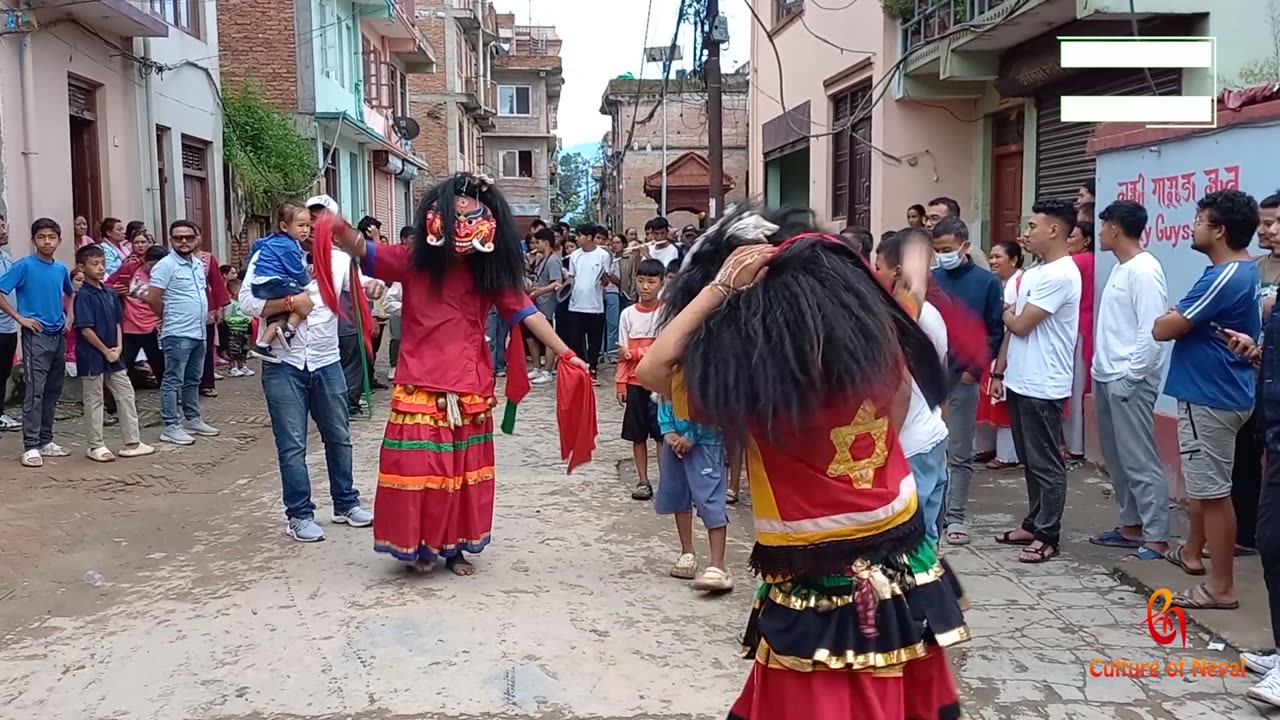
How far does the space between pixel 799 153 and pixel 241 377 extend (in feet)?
29.4

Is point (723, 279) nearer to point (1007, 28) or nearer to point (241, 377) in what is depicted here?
point (1007, 28)

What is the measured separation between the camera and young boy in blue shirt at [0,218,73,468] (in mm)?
7461

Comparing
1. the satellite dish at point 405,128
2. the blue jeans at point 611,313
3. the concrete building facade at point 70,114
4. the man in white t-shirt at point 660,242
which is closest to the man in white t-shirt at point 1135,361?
the man in white t-shirt at point 660,242

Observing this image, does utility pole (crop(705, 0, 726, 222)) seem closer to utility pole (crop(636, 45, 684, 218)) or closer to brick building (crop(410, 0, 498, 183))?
utility pole (crop(636, 45, 684, 218))

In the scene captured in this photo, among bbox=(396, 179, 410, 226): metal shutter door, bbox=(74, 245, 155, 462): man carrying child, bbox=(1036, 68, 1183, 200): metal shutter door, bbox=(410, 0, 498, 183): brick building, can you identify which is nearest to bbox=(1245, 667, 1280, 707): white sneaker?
bbox=(1036, 68, 1183, 200): metal shutter door

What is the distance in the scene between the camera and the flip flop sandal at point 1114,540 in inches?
219

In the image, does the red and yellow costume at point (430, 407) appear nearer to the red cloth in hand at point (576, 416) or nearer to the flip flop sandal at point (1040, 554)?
the red cloth in hand at point (576, 416)

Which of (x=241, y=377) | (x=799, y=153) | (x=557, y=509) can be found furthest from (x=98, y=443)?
(x=799, y=153)

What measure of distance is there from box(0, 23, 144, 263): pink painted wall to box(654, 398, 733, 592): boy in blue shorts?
310 inches

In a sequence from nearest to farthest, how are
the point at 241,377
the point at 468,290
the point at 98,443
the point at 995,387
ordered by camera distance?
the point at 468,290
the point at 995,387
the point at 98,443
the point at 241,377

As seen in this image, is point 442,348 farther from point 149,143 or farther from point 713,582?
point 149,143

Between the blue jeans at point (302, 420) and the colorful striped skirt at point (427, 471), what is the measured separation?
33.9 inches

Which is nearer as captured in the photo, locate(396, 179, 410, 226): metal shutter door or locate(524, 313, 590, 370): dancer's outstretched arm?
locate(524, 313, 590, 370): dancer's outstretched arm

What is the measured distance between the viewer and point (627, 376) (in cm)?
632
